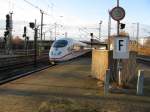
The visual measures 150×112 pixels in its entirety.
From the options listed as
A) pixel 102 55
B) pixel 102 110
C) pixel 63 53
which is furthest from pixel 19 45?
pixel 102 110

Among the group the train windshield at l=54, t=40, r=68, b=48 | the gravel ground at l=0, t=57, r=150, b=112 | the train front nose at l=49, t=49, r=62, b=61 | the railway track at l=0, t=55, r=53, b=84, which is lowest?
the railway track at l=0, t=55, r=53, b=84

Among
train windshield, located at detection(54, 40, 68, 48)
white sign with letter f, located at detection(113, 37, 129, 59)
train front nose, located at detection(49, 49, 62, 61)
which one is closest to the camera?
white sign with letter f, located at detection(113, 37, 129, 59)

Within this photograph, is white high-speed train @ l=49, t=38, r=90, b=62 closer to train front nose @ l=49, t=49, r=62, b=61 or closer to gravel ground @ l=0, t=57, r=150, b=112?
train front nose @ l=49, t=49, r=62, b=61

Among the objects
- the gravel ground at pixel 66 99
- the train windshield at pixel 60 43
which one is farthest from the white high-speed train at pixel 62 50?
the gravel ground at pixel 66 99

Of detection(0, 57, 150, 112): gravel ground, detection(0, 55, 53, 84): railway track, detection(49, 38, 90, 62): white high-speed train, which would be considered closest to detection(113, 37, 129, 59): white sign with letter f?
detection(0, 57, 150, 112): gravel ground

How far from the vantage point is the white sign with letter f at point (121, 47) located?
51.5ft

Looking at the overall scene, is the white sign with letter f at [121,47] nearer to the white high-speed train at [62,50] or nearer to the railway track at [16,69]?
the railway track at [16,69]

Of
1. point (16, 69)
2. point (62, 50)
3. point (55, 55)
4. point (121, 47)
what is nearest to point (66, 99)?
point (121, 47)

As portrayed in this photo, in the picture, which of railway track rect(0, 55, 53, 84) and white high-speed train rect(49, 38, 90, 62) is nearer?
railway track rect(0, 55, 53, 84)

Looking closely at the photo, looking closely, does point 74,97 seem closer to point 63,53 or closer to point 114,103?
point 114,103

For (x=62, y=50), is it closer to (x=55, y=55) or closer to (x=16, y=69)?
(x=55, y=55)

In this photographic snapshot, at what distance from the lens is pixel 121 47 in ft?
52.0

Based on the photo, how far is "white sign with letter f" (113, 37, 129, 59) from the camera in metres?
15.7

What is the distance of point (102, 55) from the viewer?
19.9m
